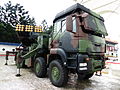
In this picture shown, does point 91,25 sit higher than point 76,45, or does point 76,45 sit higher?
point 91,25

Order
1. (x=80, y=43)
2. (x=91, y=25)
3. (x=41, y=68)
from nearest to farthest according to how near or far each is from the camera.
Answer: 1. (x=80, y=43)
2. (x=91, y=25)
3. (x=41, y=68)

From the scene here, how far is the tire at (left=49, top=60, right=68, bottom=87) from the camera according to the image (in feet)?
11.6

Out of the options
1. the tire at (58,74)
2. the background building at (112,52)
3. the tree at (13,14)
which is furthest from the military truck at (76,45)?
the tree at (13,14)

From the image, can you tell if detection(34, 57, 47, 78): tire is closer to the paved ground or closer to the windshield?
the paved ground

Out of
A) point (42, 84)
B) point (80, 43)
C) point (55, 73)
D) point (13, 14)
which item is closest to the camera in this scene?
point (80, 43)

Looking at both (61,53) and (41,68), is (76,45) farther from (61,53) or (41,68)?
(41,68)

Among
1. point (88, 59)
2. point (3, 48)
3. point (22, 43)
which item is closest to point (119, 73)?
point (88, 59)

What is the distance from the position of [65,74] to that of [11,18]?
3178 cm

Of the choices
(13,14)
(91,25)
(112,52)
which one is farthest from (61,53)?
(13,14)

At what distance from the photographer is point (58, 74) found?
12.2 ft

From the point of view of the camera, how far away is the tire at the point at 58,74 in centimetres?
353

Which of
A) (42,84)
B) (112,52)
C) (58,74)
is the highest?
(112,52)

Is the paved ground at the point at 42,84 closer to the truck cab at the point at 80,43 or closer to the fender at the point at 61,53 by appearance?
the truck cab at the point at 80,43

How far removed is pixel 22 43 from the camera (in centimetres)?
747
